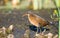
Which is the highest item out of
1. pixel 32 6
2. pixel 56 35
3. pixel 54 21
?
pixel 32 6

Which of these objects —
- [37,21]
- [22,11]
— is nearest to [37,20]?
[37,21]

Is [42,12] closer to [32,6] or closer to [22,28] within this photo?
[32,6]

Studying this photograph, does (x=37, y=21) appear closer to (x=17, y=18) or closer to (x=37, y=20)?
(x=37, y=20)

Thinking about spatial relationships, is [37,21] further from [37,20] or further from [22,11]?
[22,11]

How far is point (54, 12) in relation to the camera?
4.61 feet

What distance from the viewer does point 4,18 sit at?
4.63ft

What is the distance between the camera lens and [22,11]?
141 centimetres

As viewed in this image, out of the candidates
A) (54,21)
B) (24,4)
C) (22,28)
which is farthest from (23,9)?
(54,21)

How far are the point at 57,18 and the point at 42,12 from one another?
0.13m

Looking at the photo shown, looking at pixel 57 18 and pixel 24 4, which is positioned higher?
pixel 24 4

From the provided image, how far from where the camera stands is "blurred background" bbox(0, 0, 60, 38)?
1.40 m

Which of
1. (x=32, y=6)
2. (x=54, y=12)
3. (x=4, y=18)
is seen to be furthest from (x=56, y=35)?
(x=4, y=18)

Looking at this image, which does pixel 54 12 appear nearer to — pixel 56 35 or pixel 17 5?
pixel 56 35

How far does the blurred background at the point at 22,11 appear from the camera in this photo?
1.40 metres
